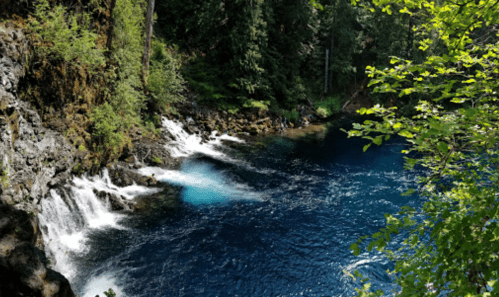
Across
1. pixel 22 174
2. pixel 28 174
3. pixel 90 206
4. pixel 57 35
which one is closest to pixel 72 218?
pixel 90 206

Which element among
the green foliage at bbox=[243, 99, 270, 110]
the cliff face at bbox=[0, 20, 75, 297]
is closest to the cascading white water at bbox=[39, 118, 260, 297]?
the cliff face at bbox=[0, 20, 75, 297]

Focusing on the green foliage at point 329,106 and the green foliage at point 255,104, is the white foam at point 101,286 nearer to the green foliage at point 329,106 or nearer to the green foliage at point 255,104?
the green foliage at point 255,104

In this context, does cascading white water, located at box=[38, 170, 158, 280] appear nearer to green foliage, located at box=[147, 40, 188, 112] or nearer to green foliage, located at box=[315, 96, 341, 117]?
green foliage, located at box=[147, 40, 188, 112]

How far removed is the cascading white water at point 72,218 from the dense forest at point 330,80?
1.02 meters

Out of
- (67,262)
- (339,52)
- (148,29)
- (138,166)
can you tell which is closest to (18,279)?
(67,262)

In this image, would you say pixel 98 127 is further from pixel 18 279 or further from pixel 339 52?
pixel 339 52

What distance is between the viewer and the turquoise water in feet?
25.0

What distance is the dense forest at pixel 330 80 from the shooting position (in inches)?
106

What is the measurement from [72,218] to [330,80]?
110 feet

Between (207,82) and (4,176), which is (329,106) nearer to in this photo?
(207,82)

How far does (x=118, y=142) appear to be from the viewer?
12.4 metres

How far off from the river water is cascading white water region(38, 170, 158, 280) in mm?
33

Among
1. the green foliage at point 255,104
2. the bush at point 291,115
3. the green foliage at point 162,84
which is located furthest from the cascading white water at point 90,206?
the bush at point 291,115

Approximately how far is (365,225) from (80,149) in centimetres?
1088
